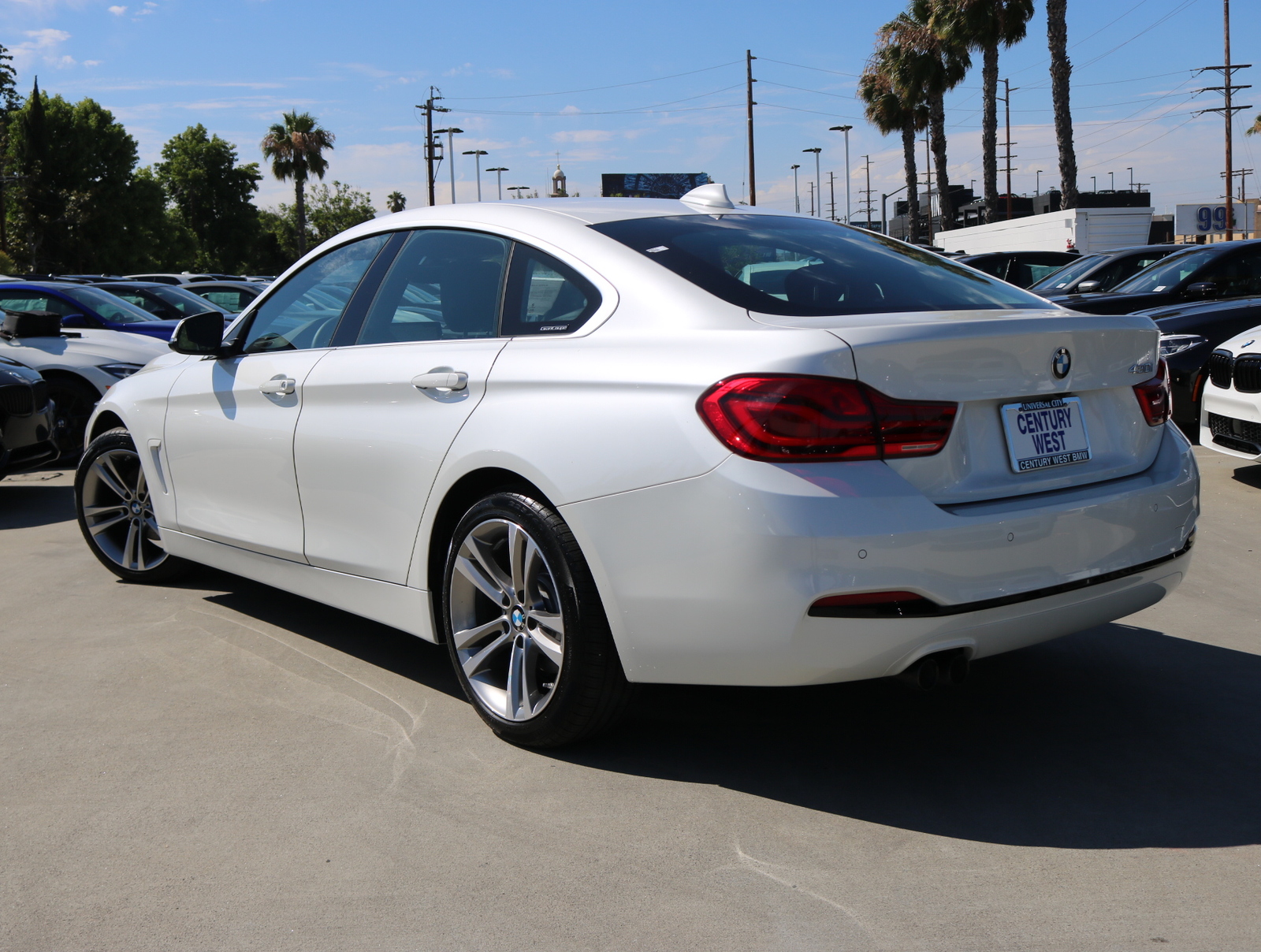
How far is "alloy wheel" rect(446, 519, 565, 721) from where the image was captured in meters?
3.34

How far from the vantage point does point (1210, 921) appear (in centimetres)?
246

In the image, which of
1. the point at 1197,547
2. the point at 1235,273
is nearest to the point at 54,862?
the point at 1197,547

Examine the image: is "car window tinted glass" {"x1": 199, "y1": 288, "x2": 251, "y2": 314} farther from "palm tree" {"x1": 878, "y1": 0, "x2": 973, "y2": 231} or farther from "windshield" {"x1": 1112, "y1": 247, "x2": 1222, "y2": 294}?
"palm tree" {"x1": 878, "y1": 0, "x2": 973, "y2": 231}

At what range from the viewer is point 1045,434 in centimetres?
310

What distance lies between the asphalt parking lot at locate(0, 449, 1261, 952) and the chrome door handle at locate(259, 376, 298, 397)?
3.32 ft

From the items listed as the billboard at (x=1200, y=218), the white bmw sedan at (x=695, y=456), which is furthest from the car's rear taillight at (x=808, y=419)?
the billboard at (x=1200, y=218)

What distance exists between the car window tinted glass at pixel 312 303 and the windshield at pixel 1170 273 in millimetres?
8840

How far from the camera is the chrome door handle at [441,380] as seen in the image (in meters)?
3.52

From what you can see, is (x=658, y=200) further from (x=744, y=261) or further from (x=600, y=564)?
(x=600, y=564)

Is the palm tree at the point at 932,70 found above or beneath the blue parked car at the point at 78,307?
above

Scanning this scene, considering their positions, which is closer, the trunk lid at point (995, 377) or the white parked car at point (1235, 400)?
the trunk lid at point (995, 377)

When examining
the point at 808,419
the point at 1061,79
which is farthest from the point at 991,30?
the point at 808,419

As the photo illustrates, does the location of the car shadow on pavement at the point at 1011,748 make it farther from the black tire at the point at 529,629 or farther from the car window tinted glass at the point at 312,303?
the car window tinted glass at the point at 312,303

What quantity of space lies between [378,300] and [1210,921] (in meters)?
3.06
